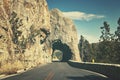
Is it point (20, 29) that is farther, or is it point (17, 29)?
point (20, 29)

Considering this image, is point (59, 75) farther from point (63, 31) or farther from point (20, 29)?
point (63, 31)

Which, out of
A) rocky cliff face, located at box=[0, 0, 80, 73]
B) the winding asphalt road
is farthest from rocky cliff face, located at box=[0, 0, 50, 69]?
the winding asphalt road

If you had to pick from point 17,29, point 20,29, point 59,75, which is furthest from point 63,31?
point 59,75

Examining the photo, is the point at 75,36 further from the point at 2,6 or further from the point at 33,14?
the point at 2,6

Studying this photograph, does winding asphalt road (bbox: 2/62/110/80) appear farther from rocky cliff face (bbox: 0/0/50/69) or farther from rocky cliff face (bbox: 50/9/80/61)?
rocky cliff face (bbox: 50/9/80/61)

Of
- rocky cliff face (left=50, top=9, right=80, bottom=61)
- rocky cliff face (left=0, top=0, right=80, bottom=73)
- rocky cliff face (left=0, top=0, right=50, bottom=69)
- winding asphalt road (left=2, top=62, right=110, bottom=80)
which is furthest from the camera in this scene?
rocky cliff face (left=50, top=9, right=80, bottom=61)

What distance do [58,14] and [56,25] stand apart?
6235 mm

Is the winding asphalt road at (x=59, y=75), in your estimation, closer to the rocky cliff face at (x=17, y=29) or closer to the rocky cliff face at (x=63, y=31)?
the rocky cliff face at (x=17, y=29)

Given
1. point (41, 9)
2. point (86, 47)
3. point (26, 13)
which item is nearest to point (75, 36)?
point (86, 47)

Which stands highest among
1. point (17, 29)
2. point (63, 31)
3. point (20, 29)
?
point (63, 31)

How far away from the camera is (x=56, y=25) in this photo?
357ft

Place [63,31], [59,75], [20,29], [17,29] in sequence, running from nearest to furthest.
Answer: [59,75] → [17,29] → [20,29] → [63,31]

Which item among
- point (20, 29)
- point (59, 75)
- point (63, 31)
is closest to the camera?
point (59, 75)

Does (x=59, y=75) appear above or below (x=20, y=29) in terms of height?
below
